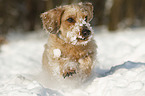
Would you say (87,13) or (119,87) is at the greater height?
(87,13)

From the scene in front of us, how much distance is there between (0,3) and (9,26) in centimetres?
279

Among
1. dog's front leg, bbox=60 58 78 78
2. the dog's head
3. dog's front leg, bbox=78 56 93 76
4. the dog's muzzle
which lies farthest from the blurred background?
the dog's muzzle

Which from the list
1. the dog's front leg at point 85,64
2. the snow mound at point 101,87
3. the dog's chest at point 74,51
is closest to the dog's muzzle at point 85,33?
the dog's chest at point 74,51

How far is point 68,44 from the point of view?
4.57 meters

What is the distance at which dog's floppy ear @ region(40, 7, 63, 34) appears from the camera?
4.57 meters

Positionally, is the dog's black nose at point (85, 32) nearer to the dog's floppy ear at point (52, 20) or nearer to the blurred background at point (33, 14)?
the dog's floppy ear at point (52, 20)

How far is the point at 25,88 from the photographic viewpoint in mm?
3951

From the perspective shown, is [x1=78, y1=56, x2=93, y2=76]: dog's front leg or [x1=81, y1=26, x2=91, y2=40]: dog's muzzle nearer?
[x1=81, y1=26, x2=91, y2=40]: dog's muzzle

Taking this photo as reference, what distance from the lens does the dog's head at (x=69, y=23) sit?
425 centimetres

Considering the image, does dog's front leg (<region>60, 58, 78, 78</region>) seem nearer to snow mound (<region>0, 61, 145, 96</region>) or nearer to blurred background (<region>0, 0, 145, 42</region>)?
snow mound (<region>0, 61, 145, 96</region>)

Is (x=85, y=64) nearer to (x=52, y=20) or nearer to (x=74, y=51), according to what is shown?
(x=74, y=51)

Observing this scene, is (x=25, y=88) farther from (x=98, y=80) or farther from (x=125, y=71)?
(x=125, y=71)

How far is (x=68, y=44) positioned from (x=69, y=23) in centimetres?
45

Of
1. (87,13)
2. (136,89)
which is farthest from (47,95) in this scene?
(87,13)
